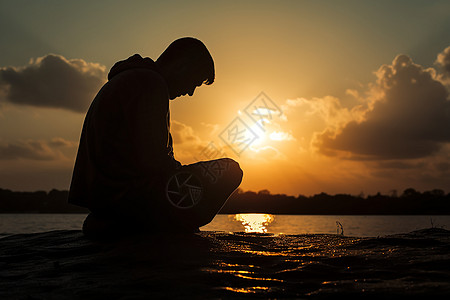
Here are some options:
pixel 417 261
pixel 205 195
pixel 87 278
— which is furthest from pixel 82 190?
pixel 417 261

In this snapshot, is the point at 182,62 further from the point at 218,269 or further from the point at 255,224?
the point at 255,224

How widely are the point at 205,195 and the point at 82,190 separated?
1.50 metres

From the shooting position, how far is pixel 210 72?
555 centimetres

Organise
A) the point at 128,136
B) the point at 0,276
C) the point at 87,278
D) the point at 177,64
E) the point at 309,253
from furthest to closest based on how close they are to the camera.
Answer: the point at 177,64
the point at 128,136
the point at 309,253
the point at 0,276
the point at 87,278

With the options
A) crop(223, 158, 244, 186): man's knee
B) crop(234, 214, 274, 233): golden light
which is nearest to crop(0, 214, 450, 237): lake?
crop(234, 214, 274, 233): golden light

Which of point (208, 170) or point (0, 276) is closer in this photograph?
point (0, 276)

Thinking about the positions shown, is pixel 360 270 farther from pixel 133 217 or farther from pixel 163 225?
pixel 133 217

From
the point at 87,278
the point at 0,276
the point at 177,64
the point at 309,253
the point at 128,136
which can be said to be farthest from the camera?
the point at 177,64

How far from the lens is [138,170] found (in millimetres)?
4625

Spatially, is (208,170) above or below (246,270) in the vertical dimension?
above

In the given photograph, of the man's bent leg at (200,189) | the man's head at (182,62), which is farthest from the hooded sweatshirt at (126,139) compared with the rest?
the man's head at (182,62)

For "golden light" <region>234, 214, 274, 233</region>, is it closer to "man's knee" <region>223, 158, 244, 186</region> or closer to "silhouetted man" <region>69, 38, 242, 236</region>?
"man's knee" <region>223, 158, 244, 186</region>

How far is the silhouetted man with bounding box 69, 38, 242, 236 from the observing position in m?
4.63

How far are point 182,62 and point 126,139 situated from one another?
4.50 feet
